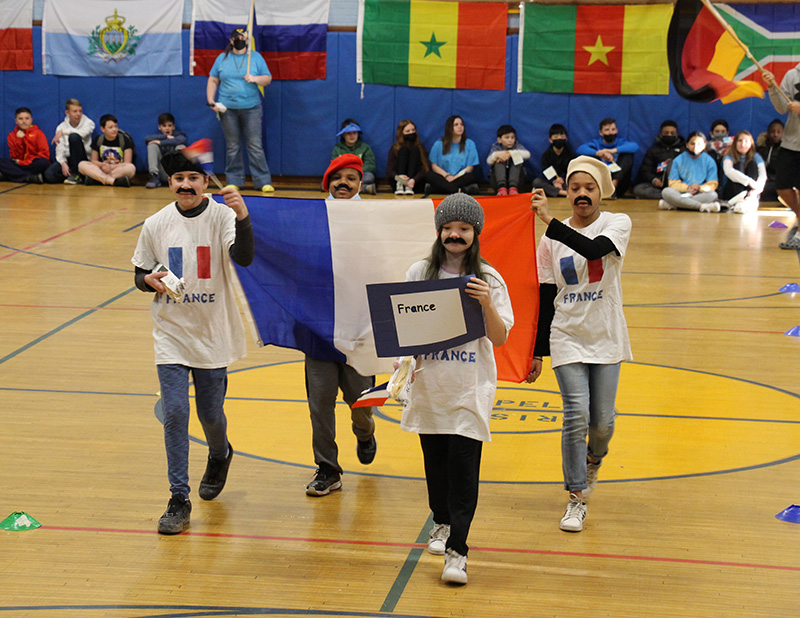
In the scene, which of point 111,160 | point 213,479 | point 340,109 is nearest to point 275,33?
point 340,109

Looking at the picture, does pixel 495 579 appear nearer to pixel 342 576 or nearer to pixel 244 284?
pixel 342 576

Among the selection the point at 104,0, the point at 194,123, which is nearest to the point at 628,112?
the point at 194,123

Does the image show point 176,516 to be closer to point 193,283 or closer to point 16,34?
point 193,283

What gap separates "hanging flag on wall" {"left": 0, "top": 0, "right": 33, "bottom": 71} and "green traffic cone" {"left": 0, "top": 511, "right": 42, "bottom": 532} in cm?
1372

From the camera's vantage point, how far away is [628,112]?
1565cm

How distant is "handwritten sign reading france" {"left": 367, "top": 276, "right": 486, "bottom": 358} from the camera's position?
381 centimetres

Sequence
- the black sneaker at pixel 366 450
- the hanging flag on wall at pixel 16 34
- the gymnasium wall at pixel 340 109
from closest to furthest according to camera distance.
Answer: the black sneaker at pixel 366 450, the gymnasium wall at pixel 340 109, the hanging flag on wall at pixel 16 34

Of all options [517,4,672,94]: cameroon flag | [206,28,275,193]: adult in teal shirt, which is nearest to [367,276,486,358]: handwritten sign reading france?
[206,28,275,193]: adult in teal shirt

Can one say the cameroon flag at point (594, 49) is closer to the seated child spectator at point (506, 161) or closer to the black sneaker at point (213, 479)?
the seated child spectator at point (506, 161)

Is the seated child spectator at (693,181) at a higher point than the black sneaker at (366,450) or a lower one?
higher

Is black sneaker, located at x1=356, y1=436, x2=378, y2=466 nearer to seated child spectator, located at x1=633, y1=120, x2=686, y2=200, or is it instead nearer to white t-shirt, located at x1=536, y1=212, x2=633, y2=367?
white t-shirt, located at x1=536, y1=212, x2=633, y2=367

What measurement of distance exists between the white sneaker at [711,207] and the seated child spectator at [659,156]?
0.98 meters

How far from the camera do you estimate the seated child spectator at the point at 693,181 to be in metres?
14.0

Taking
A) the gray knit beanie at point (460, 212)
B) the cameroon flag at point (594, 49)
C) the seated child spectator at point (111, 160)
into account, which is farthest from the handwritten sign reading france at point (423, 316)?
the seated child spectator at point (111, 160)
